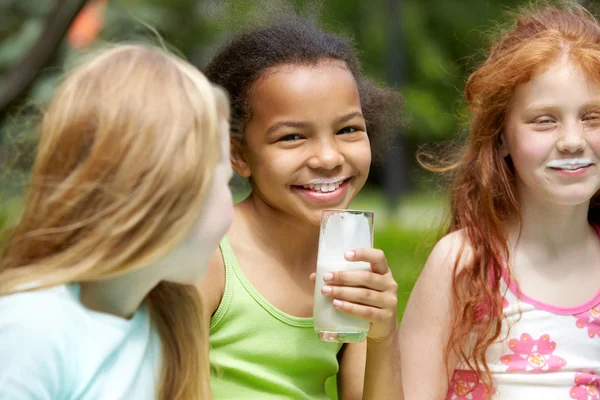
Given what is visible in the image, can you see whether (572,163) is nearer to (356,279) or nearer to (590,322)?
(590,322)

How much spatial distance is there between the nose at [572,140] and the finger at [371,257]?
85cm

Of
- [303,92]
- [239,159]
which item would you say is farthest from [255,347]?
[303,92]

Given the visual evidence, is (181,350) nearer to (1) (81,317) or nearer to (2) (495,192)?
(1) (81,317)

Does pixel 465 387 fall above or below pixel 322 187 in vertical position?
below

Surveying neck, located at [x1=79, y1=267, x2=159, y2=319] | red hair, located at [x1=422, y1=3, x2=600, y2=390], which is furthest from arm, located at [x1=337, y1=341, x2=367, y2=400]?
neck, located at [x1=79, y1=267, x2=159, y2=319]

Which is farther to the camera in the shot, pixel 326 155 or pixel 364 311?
pixel 326 155

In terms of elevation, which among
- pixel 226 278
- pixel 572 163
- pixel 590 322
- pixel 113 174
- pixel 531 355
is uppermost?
pixel 572 163

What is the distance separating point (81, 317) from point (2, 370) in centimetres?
23

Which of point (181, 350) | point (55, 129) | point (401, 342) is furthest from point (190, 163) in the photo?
point (401, 342)

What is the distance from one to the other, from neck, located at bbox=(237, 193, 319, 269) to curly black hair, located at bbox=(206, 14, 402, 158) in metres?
0.28

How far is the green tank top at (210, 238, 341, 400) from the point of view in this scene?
304 cm

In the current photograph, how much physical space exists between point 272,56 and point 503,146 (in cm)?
95

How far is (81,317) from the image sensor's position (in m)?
2.22

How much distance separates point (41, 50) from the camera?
6379mm
